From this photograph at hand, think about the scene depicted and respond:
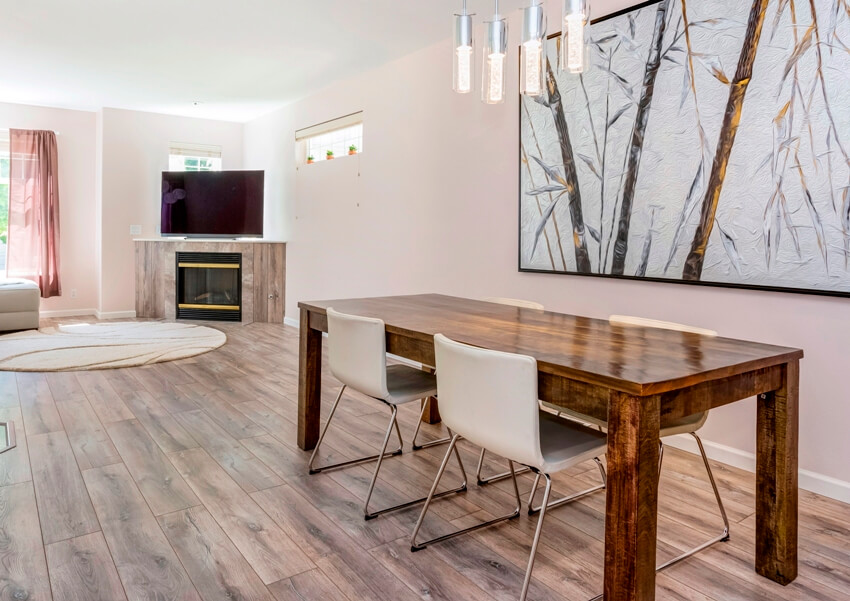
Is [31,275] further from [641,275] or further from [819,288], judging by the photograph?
[819,288]

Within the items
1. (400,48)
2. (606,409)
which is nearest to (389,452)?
(606,409)

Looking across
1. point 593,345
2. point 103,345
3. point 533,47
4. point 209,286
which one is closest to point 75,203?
point 209,286

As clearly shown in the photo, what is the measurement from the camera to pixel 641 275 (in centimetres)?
316

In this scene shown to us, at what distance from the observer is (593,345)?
1914mm

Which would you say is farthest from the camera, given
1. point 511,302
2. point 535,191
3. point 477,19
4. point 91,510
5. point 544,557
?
point 477,19

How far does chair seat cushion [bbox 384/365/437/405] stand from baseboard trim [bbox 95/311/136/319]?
5.74 m

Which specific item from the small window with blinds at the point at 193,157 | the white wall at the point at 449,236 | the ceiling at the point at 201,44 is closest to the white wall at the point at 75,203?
the ceiling at the point at 201,44

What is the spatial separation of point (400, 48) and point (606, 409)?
394 centimetres

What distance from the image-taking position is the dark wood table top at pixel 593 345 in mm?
1532

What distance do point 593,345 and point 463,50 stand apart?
128 cm

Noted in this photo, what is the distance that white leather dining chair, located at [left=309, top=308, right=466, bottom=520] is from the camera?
2.31 meters

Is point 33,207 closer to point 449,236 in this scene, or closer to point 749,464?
point 449,236

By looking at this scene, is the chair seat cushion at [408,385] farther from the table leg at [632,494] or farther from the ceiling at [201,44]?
the ceiling at [201,44]

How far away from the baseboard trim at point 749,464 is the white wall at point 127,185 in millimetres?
6644
